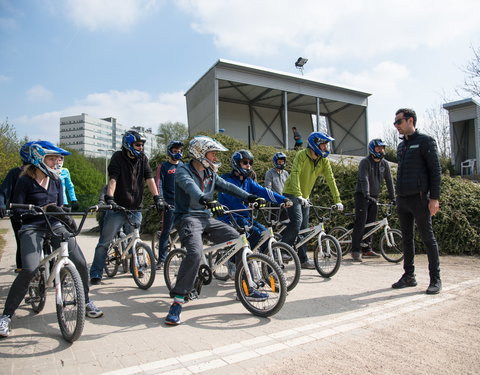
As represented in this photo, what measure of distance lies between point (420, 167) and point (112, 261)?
15.6 ft

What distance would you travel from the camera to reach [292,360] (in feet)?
9.00

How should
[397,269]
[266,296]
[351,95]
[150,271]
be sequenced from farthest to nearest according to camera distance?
[351,95] < [397,269] < [150,271] < [266,296]

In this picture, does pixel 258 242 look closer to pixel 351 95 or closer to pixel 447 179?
pixel 447 179

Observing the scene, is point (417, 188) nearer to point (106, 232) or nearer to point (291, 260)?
point (291, 260)

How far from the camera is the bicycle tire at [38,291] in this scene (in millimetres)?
3756

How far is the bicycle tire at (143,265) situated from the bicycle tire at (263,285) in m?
1.60

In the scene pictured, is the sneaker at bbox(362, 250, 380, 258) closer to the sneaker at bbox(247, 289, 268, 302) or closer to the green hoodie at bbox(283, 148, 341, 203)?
the green hoodie at bbox(283, 148, 341, 203)

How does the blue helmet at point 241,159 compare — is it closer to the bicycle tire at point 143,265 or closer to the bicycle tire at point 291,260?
the bicycle tire at point 291,260

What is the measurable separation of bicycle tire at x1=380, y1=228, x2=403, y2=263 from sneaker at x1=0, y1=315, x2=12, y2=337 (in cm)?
611

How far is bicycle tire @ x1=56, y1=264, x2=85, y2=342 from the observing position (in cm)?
308

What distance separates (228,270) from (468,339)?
3.07 m

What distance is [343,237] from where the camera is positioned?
24.1ft

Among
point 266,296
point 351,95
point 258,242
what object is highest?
point 351,95

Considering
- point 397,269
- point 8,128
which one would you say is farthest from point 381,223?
point 8,128
